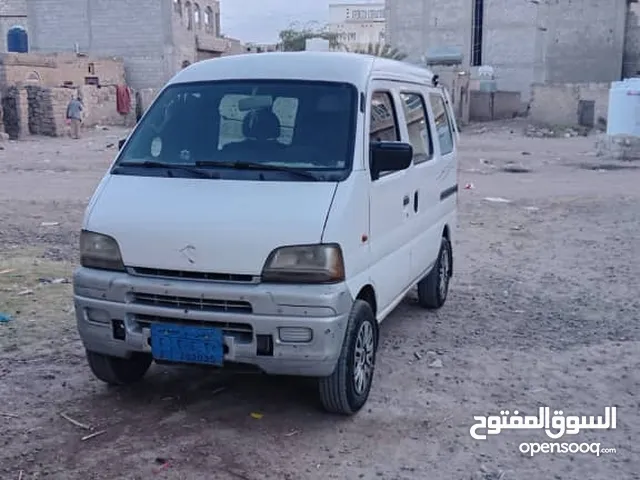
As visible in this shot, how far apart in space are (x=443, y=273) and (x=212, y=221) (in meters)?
3.27

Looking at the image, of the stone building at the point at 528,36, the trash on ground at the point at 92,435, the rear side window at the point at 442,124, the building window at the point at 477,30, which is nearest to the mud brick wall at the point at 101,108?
the stone building at the point at 528,36

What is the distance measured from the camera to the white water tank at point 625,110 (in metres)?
19.6

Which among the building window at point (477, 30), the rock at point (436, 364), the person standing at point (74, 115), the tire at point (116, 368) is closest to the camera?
the tire at point (116, 368)

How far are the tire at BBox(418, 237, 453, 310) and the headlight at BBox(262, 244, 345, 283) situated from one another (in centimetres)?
264

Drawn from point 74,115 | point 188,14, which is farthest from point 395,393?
point 188,14

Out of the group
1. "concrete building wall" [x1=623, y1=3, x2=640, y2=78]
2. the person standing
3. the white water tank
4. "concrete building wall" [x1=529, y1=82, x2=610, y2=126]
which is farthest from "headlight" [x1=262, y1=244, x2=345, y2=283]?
"concrete building wall" [x1=623, y1=3, x2=640, y2=78]

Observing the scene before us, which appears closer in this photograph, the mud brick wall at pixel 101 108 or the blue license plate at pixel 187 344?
the blue license plate at pixel 187 344

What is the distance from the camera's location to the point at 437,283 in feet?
21.7

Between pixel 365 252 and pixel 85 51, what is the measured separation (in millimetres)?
44500

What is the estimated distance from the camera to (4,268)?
26.2 ft

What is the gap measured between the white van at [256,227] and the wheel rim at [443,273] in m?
1.53

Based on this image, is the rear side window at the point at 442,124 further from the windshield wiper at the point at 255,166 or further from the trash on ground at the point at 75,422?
the trash on ground at the point at 75,422

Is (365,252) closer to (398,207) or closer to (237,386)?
(398,207)

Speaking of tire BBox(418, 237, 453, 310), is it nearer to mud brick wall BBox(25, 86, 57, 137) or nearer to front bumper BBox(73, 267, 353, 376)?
front bumper BBox(73, 267, 353, 376)
